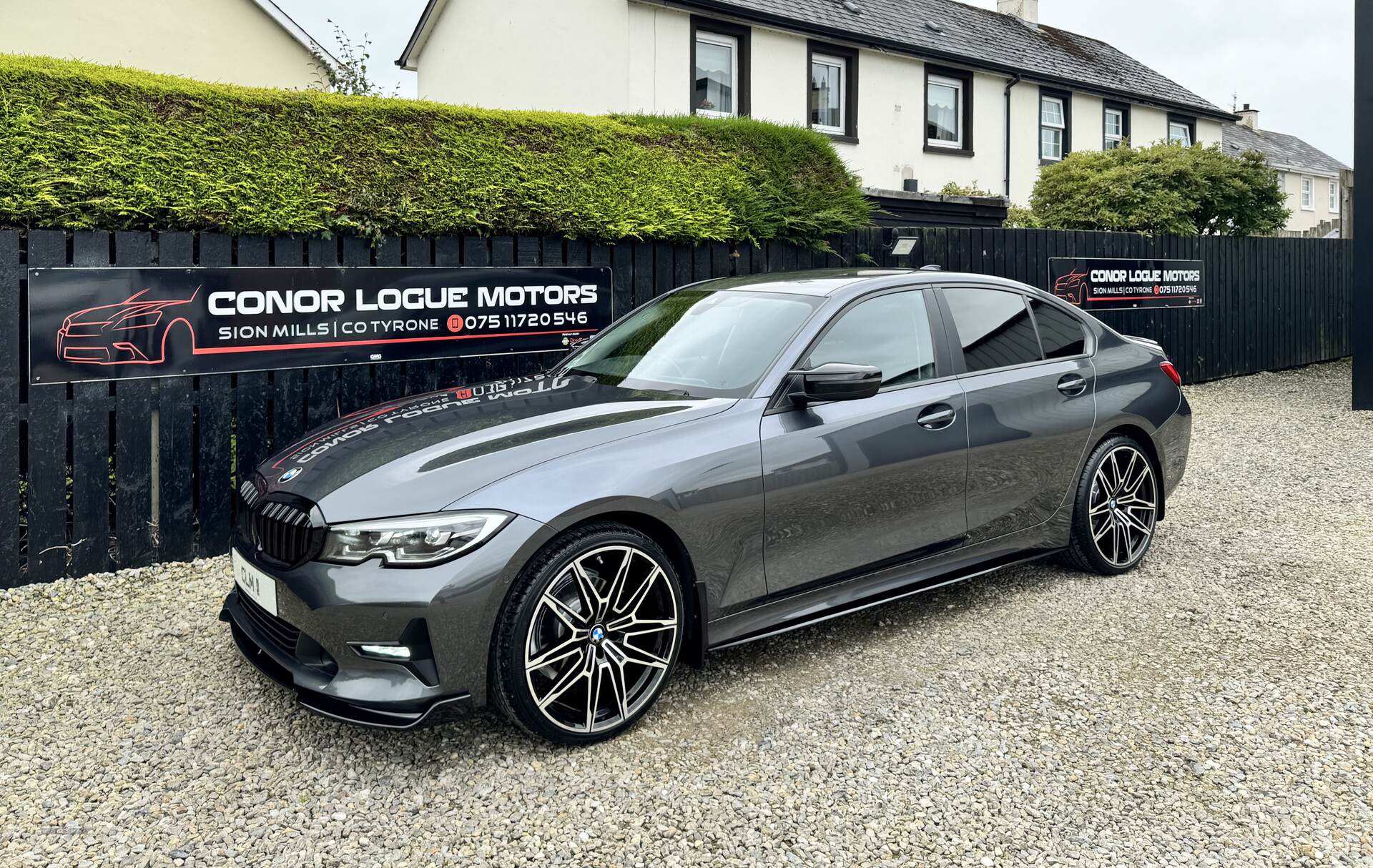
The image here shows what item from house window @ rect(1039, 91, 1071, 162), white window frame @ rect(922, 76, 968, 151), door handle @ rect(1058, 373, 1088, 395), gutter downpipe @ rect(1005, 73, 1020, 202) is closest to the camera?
door handle @ rect(1058, 373, 1088, 395)

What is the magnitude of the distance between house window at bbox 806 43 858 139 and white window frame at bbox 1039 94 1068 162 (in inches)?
218

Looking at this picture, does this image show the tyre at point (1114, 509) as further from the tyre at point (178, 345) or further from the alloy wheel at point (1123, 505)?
the tyre at point (178, 345)

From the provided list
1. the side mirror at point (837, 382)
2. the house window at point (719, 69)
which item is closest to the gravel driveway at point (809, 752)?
the side mirror at point (837, 382)

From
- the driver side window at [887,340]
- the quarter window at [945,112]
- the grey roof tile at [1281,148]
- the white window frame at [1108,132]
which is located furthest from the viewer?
the grey roof tile at [1281,148]

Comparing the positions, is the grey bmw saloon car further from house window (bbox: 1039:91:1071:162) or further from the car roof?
house window (bbox: 1039:91:1071:162)

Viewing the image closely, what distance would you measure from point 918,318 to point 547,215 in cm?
313

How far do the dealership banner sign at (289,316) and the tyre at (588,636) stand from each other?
338cm

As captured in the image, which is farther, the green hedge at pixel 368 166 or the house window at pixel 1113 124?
the house window at pixel 1113 124

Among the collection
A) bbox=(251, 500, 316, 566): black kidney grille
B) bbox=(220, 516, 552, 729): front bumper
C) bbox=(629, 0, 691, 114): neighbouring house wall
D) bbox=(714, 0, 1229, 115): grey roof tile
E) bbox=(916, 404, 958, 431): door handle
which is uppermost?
bbox=(714, 0, 1229, 115): grey roof tile

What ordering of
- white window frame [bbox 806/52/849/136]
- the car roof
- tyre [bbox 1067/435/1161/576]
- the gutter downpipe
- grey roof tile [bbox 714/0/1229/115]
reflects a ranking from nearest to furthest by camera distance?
the car roof
tyre [bbox 1067/435/1161/576]
grey roof tile [bbox 714/0/1229/115]
white window frame [bbox 806/52/849/136]
the gutter downpipe

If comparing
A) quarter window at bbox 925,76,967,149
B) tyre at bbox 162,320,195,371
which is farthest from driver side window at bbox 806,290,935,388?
quarter window at bbox 925,76,967,149

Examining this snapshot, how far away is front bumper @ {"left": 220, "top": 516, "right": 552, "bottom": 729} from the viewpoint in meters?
3.11

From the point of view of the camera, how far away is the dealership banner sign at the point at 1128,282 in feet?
37.8

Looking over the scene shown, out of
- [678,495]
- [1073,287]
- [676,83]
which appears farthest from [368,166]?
[676,83]
